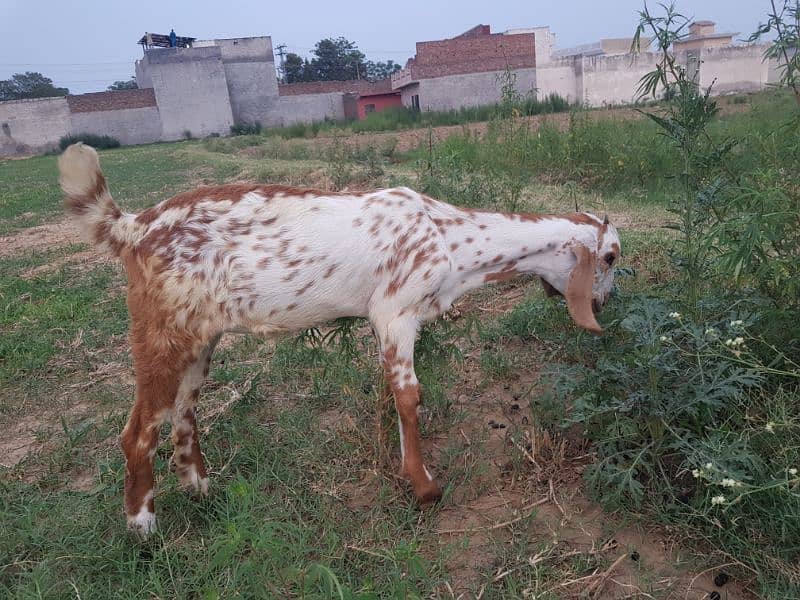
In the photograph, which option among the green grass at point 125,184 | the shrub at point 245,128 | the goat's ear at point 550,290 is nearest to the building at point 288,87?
the shrub at point 245,128

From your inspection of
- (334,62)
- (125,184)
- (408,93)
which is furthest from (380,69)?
(125,184)

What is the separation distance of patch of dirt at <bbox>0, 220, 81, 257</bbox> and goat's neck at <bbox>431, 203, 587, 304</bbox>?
6669mm

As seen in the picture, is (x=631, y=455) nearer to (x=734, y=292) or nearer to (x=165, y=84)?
(x=734, y=292)

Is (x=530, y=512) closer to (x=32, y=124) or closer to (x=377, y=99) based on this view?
(x=377, y=99)

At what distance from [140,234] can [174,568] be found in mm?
1461

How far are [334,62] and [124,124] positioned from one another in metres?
27.6

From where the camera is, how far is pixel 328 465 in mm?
3170

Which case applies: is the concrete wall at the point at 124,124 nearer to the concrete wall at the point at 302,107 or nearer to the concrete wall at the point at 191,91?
the concrete wall at the point at 191,91

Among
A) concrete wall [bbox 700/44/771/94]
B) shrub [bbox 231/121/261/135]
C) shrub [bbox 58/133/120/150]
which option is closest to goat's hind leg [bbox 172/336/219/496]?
concrete wall [bbox 700/44/771/94]

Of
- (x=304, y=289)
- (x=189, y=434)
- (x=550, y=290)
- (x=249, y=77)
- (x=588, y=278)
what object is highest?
(x=249, y=77)

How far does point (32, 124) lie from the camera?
36.3m

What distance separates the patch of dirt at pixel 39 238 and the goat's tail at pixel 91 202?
5.81 meters

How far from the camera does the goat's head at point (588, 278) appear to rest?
298 cm

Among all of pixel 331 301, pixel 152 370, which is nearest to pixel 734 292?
pixel 331 301
